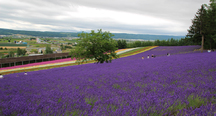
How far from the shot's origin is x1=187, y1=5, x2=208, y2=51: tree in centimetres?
3438

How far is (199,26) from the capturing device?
→ 34.5 metres

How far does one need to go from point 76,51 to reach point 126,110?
1996 cm

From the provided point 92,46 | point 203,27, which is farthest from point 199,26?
point 92,46

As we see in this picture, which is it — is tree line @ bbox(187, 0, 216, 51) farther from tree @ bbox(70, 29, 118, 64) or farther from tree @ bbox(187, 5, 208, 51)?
tree @ bbox(70, 29, 118, 64)

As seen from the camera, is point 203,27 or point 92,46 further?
point 203,27

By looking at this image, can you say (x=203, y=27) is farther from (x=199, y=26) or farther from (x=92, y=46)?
(x=92, y=46)

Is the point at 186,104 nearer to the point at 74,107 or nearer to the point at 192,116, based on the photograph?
the point at 192,116

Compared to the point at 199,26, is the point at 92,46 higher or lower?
lower

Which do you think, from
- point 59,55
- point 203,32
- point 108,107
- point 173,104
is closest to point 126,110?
point 108,107

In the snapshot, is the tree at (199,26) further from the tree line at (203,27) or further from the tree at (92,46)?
the tree at (92,46)

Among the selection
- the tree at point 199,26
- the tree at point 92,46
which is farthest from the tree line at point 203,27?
the tree at point 92,46

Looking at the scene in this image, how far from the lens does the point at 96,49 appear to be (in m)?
21.5

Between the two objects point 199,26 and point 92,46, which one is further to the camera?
point 199,26

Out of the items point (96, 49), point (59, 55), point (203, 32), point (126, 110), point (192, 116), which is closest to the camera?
point (192, 116)
